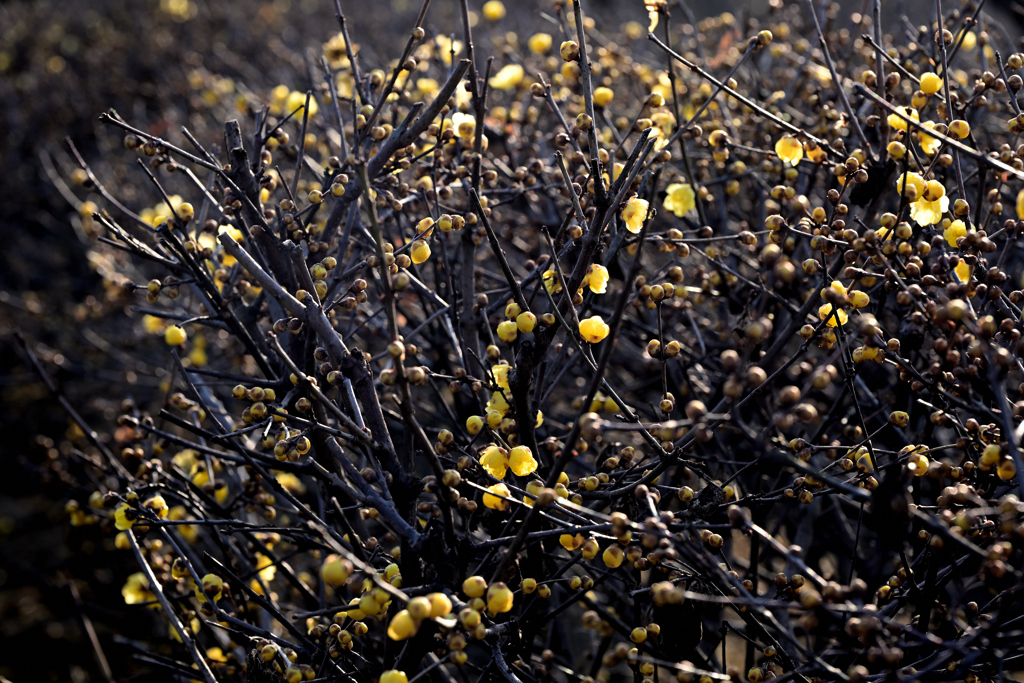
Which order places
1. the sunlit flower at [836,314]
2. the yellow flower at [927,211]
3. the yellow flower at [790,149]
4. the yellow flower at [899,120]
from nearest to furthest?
the sunlit flower at [836,314]
the yellow flower at [927,211]
the yellow flower at [899,120]
the yellow flower at [790,149]

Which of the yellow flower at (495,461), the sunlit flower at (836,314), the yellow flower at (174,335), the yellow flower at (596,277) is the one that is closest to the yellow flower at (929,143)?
the sunlit flower at (836,314)

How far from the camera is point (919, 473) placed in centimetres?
183

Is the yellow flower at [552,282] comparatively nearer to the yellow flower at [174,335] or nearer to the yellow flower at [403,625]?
the yellow flower at [403,625]

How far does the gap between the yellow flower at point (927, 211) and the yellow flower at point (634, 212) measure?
79 cm

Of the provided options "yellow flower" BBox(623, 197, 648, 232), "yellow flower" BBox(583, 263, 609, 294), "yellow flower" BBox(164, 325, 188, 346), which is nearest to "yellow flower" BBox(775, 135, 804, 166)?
"yellow flower" BBox(623, 197, 648, 232)

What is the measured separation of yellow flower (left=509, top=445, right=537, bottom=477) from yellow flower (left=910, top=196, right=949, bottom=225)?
1.33m

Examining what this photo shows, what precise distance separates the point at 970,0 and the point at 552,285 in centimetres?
263

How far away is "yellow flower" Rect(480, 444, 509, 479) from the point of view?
1839 mm

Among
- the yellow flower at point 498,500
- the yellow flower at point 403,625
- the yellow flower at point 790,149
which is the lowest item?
the yellow flower at point 403,625

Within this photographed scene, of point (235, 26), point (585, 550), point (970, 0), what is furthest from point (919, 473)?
point (235, 26)

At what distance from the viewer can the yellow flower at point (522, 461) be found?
5.99 feet

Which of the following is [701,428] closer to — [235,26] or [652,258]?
[652,258]

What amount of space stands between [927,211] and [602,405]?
1268 mm

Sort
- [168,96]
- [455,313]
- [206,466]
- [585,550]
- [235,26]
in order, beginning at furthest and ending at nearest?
[235,26], [168,96], [206,466], [455,313], [585,550]
